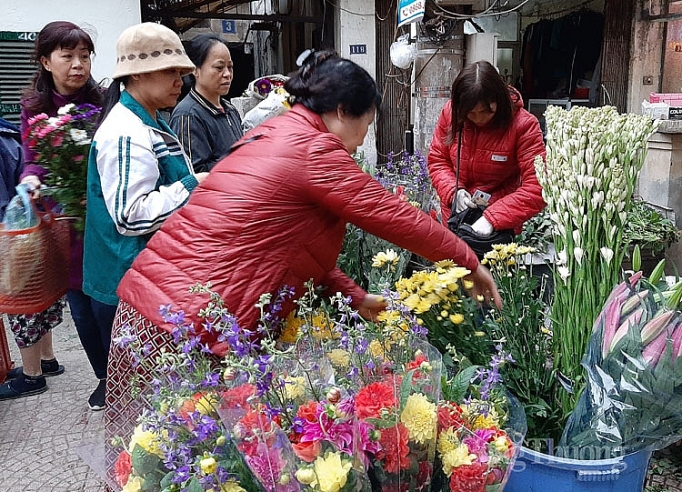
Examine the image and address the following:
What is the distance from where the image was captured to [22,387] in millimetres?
3445

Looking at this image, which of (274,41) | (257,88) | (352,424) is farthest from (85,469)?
(274,41)

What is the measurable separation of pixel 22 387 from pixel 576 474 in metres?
3.06

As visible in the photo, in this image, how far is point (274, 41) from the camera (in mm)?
10094

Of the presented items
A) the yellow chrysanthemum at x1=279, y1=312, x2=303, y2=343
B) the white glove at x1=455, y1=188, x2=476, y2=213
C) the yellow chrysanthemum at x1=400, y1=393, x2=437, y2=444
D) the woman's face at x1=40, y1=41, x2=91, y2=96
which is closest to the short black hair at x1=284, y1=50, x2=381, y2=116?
the yellow chrysanthemum at x1=279, y1=312, x2=303, y2=343

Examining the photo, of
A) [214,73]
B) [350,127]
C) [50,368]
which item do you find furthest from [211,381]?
[50,368]

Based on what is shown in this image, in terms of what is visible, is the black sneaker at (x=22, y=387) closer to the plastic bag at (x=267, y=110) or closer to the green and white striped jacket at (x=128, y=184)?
the green and white striped jacket at (x=128, y=184)

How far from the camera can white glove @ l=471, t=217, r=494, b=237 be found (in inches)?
113

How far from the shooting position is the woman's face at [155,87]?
2.19 m

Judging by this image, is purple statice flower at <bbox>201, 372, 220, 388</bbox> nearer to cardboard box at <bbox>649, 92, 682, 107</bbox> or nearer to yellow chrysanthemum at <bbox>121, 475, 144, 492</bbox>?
yellow chrysanthemum at <bbox>121, 475, 144, 492</bbox>

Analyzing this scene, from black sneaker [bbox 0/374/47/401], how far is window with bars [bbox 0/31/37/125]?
2.82 m

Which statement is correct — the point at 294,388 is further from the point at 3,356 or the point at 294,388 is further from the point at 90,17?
the point at 90,17

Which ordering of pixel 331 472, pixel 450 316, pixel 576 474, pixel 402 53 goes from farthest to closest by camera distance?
pixel 402 53 → pixel 450 316 → pixel 576 474 → pixel 331 472

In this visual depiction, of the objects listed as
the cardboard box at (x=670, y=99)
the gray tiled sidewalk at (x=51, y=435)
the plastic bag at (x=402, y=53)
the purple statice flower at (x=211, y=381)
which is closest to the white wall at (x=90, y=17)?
the plastic bag at (x=402, y=53)

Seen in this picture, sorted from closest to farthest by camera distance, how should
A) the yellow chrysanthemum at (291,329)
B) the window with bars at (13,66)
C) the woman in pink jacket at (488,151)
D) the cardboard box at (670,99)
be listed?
the yellow chrysanthemum at (291,329)
the woman in pink jacket at (488,151)
the cardboard box at (670,99)
the window with bars at (13,66)
